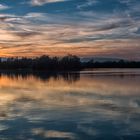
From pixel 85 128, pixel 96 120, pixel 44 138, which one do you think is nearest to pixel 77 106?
pixel 96 120

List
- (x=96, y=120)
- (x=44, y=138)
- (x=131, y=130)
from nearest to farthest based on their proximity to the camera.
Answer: (x=44, y=138), (x=131, y=130), (x=96, y=120)

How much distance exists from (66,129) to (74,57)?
116552mm

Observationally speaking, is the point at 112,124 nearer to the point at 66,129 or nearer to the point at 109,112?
the point at 66,129

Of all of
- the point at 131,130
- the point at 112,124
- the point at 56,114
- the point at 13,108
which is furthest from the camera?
the point at 13,108

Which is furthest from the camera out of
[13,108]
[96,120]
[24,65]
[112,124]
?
[24,65]

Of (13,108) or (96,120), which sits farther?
(13,108)

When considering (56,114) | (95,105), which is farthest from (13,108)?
(95,105)

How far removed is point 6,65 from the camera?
12131cm

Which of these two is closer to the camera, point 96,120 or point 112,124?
point 112,124

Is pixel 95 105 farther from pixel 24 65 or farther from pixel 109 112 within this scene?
pixel 24 65

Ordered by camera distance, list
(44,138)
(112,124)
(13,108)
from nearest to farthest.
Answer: (44,138)
(112,124)
(13,108)

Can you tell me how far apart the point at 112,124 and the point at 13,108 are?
5086mm

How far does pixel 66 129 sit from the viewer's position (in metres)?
9.56

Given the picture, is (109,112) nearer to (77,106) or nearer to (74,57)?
(77,106)
